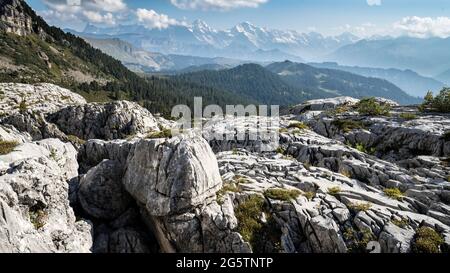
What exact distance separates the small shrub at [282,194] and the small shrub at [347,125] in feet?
84.6

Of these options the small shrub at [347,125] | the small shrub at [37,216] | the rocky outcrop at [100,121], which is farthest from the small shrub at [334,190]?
the rocky outcrop at [100,121]

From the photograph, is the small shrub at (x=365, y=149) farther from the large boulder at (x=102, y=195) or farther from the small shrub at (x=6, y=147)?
the small shrub at (x=6, y=147)

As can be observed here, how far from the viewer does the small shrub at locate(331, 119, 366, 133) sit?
46.5 m

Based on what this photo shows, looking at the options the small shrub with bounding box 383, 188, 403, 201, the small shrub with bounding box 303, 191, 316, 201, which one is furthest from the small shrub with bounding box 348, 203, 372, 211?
the small shrub with bounding box 383, 188, 403, 201

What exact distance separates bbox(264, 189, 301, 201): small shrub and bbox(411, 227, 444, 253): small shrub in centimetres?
817

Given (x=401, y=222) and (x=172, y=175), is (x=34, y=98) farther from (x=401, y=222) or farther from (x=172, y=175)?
(x=401, y=222)

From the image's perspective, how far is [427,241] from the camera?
1991 centimetres

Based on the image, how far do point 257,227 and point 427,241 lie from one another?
35.7 feet

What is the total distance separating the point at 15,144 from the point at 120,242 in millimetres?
12431

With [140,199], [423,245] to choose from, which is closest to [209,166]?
[140,199]

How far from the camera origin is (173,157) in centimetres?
2336

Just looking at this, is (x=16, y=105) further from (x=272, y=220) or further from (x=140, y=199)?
(x=272, y=220)

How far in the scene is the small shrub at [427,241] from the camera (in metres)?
19.6

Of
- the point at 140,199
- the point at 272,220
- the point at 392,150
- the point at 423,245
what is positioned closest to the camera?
the point at 423,245
